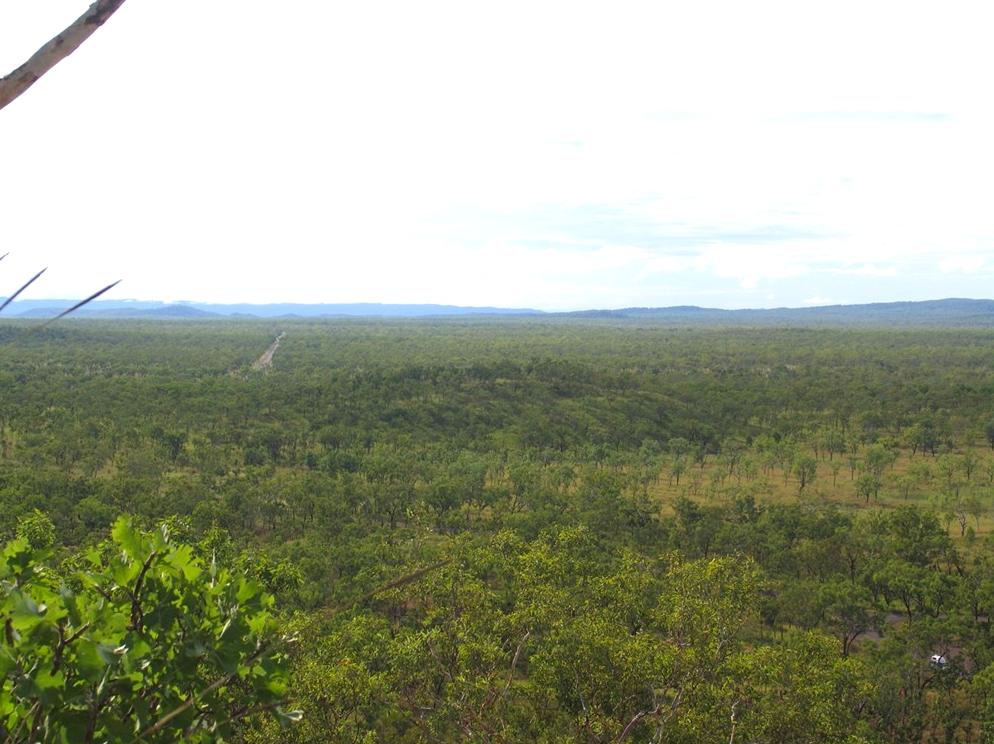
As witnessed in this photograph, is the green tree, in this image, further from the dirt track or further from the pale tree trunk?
the dirt track

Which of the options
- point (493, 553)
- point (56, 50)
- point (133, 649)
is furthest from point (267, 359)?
point (56, 50)

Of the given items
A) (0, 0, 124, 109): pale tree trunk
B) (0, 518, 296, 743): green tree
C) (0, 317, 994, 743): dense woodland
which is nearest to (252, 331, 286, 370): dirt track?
(0, 317, 994, 743): dense woodland

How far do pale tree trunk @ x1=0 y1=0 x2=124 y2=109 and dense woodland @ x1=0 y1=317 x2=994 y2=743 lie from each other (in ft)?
2.46

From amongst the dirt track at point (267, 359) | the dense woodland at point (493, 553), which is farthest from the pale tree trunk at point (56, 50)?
the dirt track at point (267, 359)

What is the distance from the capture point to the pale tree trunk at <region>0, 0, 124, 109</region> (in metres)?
2.03

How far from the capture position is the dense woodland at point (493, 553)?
2.94 m

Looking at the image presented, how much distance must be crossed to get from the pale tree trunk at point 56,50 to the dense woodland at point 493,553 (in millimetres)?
749

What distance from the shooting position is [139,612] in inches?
109

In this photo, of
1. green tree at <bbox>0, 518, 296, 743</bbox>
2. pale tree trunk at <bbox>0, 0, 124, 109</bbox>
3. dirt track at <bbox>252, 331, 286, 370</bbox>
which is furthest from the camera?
dirt track at <bbox>252, 331, 286, 370</bbox>

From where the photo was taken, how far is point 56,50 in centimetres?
205

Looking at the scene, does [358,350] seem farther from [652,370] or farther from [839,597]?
[839,597]

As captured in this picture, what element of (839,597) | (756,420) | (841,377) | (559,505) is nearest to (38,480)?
(559,505)

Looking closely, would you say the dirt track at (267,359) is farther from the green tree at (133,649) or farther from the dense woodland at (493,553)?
the green tree at (133,649)

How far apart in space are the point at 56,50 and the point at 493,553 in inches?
764
